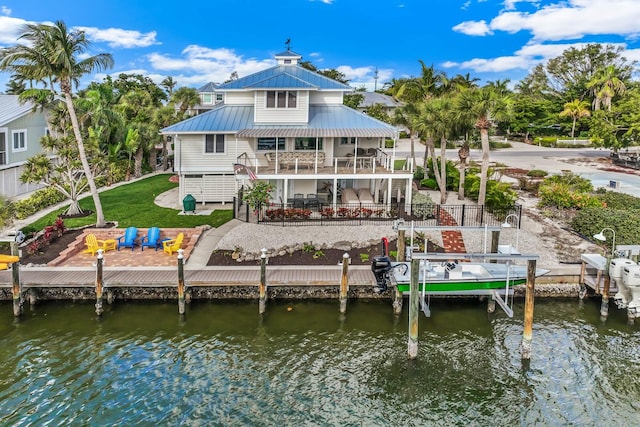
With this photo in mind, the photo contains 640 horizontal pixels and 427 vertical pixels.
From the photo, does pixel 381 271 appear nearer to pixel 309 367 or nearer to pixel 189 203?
pixel 309 367

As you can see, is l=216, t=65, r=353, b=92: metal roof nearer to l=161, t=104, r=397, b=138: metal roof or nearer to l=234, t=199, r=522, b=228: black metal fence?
l=161, t=104, r=397, b=138: metal roof

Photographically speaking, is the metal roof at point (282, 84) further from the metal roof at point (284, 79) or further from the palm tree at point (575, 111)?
the palm tree at point (575, 111)

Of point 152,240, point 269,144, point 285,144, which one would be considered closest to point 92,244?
point 152,240

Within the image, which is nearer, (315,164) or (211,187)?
(315,164)

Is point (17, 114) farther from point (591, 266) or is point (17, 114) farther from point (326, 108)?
point (591, 266)

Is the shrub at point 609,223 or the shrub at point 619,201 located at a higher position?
the shrub at point 619,201

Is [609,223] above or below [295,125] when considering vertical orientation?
below

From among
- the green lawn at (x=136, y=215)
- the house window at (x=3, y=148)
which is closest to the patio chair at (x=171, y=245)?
the green lawn at (x=136, y=215)
